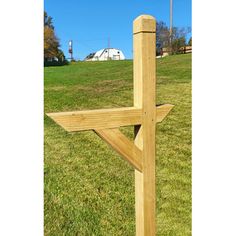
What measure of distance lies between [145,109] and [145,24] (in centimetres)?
21

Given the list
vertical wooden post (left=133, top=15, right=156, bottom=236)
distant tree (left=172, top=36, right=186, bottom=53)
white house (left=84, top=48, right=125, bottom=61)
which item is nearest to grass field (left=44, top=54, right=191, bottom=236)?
white house (left=84, top=48, right=125, bottom=61)

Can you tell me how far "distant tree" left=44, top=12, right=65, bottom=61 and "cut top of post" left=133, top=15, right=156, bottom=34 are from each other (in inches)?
13.0

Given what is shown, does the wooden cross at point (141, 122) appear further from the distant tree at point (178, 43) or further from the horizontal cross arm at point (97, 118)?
the distant tree at point (178, 43)

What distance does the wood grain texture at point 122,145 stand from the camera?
86 centimetres

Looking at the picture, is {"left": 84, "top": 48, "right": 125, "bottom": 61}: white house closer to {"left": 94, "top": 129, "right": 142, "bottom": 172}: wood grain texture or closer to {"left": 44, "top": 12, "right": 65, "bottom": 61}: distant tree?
{"left": 44, "top": 12, "right": 65, "bottom": 61}: distant tree

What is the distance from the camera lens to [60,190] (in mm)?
1458

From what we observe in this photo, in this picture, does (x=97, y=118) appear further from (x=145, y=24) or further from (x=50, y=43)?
(x=50, y=43)

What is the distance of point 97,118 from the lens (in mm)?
838

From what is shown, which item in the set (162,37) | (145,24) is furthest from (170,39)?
(145,24)
